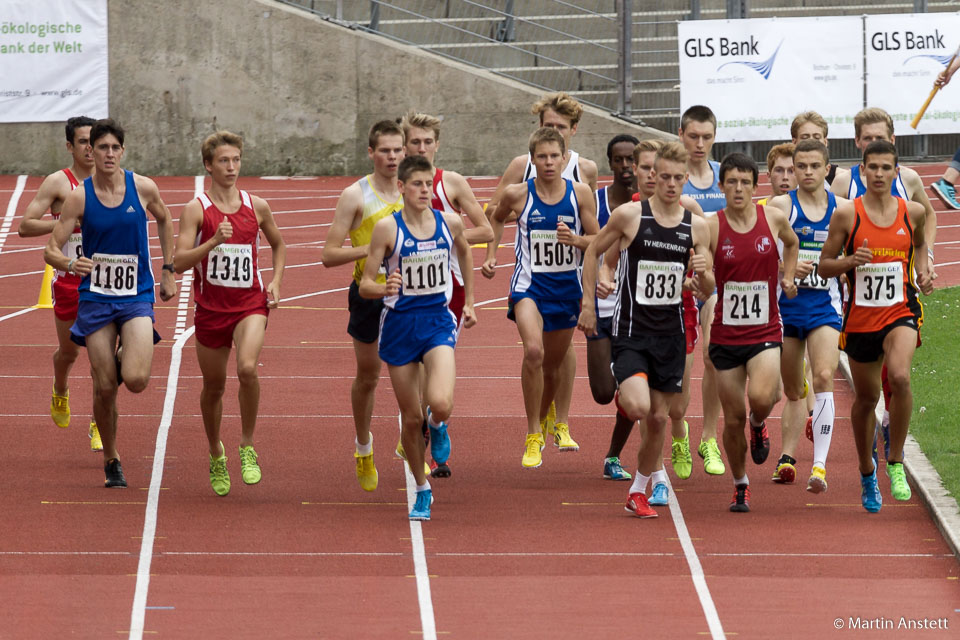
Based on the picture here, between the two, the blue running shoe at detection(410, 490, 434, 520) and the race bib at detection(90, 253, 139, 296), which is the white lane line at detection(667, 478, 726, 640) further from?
the race bib at detection(90, 253, 139, 296)

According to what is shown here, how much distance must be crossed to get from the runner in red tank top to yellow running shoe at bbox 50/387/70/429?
14.8 ft

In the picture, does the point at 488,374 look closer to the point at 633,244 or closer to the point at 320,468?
the point at 320,468

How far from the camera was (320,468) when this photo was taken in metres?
10.2

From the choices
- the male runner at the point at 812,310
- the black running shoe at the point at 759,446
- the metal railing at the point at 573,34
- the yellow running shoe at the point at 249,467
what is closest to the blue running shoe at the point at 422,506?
the yellow running shoe at the point at 249,467

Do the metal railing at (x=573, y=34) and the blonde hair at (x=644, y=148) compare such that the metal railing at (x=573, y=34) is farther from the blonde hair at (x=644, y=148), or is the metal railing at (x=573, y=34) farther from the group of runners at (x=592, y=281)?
the blonde hair at (x=644, y=148)

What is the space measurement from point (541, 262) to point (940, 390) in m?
3.64

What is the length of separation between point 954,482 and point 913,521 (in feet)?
1.81

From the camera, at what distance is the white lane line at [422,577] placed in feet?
23.1

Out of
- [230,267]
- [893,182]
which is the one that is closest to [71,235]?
[230,267]

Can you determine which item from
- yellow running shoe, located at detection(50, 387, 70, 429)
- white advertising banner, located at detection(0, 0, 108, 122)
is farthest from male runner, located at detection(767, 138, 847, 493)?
white advertising banner, located at detection(0, 0, 108, 122)

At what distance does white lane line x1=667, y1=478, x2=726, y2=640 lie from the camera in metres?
7.04

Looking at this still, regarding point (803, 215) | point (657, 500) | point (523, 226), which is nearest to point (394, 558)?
point (657, 500)

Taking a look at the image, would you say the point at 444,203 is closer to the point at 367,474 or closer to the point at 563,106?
the point at 563,106

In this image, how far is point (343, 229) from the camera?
30.6 feet
